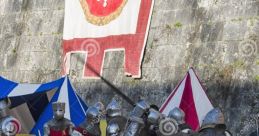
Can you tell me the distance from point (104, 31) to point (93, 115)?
2.86 meters

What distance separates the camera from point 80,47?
40.8ft

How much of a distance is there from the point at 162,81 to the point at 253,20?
5.67 feet

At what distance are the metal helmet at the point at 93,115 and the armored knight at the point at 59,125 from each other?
246 mm

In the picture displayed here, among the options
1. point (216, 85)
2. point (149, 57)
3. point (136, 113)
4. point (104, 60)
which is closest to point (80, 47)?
point (104, 60)

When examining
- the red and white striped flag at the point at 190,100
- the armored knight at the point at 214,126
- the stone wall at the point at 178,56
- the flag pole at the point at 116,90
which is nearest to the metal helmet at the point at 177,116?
the armored knight at the point at 214,126

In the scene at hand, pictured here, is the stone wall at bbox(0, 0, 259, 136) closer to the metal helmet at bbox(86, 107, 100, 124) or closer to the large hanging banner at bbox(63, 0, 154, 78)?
the large hanging banner at bbox(63, 0, 154, 78)

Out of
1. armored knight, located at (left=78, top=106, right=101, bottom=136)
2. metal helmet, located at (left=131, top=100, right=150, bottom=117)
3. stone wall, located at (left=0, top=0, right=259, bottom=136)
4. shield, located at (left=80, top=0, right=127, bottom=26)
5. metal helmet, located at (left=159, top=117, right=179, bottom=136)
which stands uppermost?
shield, located at (left=80, top=0, right=127, bottom=26)

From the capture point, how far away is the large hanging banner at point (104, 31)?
11648mm

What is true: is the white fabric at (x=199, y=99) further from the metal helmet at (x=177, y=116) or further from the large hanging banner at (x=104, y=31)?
the large hanging banner at (x=104, y=31)

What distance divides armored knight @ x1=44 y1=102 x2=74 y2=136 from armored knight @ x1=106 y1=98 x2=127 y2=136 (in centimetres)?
52

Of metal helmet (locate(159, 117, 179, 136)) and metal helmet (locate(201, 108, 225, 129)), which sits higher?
metal helmet (locate(201, 108, 225, 129))

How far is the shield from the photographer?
12039mm

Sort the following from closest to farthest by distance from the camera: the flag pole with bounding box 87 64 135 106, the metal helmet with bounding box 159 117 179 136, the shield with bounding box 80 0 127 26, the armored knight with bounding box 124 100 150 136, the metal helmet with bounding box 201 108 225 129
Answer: the metal helmet with bounding box 201 108 225 129 → the metal helmet with bounding box 159 117 179 136 → the armored knight with bounding box 124 100 150 136 → the flag pole with bounding box 87 64 135 106 → the shield with bounding box 80 0 127 26

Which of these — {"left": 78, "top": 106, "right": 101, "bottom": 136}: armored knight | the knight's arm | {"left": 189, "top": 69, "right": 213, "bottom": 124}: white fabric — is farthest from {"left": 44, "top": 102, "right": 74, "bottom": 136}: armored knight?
{"left": 189, "top": 69, "right": 213, "bottom": 124}: white fabric
